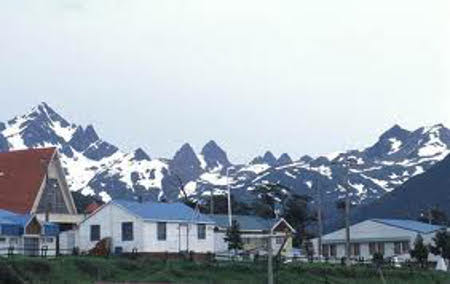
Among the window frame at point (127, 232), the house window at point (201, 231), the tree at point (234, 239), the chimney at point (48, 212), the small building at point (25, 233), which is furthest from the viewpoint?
the tree at point (234, 239)

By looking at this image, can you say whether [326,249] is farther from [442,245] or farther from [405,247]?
[442,245]

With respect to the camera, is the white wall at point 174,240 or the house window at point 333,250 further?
the house window at point 333,250

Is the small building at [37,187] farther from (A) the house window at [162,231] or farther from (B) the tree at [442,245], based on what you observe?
(B) the tree at [442,245]

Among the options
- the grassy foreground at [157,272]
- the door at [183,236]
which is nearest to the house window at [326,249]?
the door at [183,236]

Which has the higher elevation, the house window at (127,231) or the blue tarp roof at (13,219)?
the blue tarp roof at (13,219)

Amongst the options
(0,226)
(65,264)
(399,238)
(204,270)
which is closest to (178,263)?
(204,270)

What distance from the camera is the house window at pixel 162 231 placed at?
66.1 m

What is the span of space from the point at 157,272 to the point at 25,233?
17.3 m

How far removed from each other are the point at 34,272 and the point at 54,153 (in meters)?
44.4

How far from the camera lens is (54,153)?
8556 cm

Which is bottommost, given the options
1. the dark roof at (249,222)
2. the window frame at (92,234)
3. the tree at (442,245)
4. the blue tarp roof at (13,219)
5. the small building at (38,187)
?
the tree at (442,245)

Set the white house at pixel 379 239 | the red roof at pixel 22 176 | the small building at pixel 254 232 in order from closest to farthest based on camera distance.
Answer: the red roof at pixel 22 176
the small building at pixel 254 232
the white house at pixel 379 239

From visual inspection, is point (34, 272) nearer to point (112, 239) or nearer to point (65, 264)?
point (65, 264)

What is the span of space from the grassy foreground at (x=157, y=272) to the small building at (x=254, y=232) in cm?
2129
